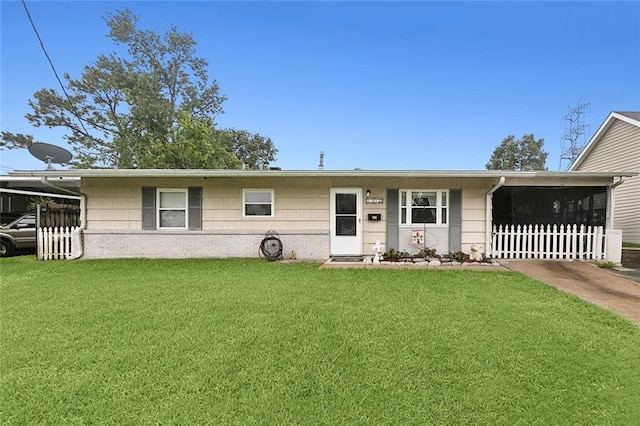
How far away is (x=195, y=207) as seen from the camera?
895 centimetres

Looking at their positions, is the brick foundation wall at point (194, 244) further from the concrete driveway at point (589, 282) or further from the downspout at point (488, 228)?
the concrete driveway at point (589, 282)

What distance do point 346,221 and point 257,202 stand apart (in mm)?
2527

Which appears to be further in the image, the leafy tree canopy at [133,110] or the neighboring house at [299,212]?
the leafy tree canopy at [133,110]

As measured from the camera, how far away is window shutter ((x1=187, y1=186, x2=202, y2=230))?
352 inches

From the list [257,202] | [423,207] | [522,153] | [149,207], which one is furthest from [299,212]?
[522,153]

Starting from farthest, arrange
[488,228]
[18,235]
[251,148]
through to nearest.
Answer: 1. [251,148]
2. [18,235]
3. [488,228]

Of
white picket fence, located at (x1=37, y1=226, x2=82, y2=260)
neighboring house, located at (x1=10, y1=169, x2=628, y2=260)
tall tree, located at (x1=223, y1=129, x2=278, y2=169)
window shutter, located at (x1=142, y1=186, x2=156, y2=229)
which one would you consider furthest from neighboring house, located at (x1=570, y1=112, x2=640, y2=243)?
tall tree, located at (x1=223, y1=129, x2=278, y2=169)

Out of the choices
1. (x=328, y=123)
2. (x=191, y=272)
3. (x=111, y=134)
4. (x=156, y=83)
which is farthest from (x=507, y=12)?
(x=111, y=134)

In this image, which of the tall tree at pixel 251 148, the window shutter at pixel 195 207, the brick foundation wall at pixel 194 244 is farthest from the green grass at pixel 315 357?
the tall tree at pixel 251 148

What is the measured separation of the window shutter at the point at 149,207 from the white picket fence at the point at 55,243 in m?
1.87

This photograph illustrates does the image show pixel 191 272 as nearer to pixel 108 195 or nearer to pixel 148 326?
pixel 148 326

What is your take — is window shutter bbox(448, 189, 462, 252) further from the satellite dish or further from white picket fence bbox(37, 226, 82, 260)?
the satellite dish

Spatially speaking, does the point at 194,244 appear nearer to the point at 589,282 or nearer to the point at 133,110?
the point at 589,282

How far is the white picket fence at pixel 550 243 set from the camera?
26.9 feet
